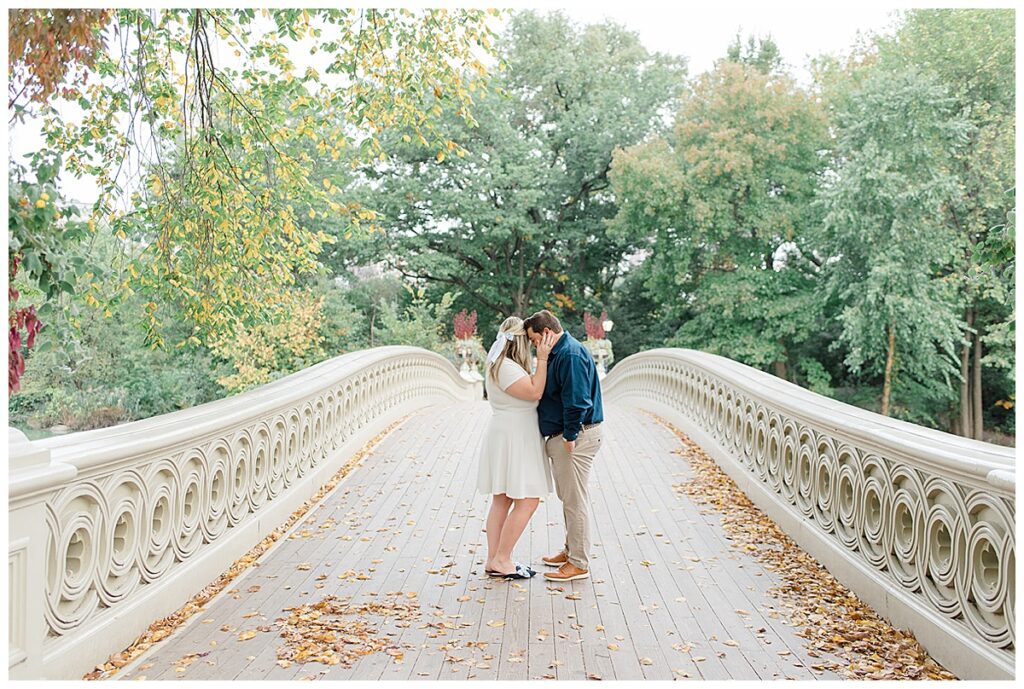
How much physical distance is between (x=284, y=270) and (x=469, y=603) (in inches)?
212

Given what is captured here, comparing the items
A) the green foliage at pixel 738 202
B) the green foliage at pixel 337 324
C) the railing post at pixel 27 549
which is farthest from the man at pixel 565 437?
the green foliage at pixel 738 202

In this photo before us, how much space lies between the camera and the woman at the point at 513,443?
5547mm

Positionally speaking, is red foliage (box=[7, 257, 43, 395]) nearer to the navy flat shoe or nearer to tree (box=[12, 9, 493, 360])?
tree (box=[12, 9, 493, 360])

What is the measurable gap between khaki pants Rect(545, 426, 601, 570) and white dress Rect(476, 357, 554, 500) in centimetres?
12

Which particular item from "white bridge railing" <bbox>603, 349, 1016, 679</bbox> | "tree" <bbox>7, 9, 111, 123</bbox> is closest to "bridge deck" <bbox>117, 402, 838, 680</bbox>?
"white bridge railing" <bbox>603, 349, 1016, 679</bbox>

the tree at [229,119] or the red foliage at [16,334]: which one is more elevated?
the tree at [229,119]

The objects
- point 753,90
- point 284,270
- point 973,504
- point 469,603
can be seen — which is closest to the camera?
point 973,504

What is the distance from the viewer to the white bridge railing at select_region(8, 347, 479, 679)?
3.47m

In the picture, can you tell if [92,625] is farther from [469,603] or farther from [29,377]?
[29,377]

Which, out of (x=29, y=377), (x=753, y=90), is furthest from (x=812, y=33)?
(x=29, y=377)

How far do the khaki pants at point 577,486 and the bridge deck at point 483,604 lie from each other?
8.6 inches

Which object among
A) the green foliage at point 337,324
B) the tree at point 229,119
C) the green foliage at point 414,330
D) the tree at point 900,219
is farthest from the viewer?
the green foliage at point 414,330

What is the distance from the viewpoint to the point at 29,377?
21500 millimetres

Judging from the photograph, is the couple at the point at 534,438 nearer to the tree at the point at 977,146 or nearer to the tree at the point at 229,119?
the tree at the point at 229,119
